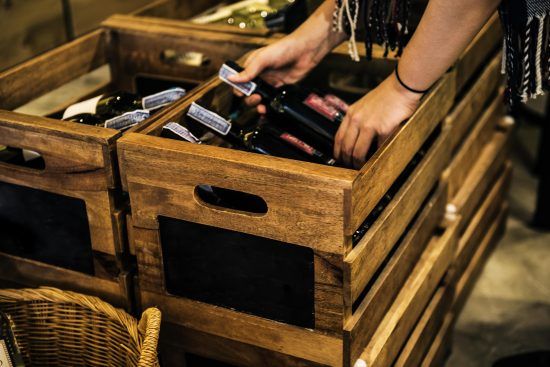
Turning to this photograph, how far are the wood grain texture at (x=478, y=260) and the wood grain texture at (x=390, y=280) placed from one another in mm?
428

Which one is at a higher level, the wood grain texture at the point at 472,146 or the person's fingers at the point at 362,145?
the person's fingers at the point at 362,145

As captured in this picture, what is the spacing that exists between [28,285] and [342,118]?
731mm

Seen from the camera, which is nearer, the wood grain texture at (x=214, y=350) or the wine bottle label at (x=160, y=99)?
the wood grain texture at (x=214, y=350)

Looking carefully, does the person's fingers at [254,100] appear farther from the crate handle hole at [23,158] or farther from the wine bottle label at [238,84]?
the crate handle hole at [23,158]

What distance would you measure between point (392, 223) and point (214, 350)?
1.35ft

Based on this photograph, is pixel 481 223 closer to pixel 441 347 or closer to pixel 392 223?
pixel 441 347

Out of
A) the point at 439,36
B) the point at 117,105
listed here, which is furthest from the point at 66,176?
the point at 439,36

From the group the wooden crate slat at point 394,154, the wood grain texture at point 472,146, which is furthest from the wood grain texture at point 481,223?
the wooden crate slat at point 394,154

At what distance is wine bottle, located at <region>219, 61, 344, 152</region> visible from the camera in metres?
1.60

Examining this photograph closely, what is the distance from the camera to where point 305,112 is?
5.24 feet

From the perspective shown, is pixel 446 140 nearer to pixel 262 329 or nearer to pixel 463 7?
pixel 463 7

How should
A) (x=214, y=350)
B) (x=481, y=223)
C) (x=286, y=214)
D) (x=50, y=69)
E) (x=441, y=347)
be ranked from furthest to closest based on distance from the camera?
1. (x=481, y=223)
2. (x=441, y=347)
3. (x=50, y=69)
4. (x=214, y=350)
5. (x=286, y=214)

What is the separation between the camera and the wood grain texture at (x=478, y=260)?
2.23 m

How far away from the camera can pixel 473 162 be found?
7.21 feet
